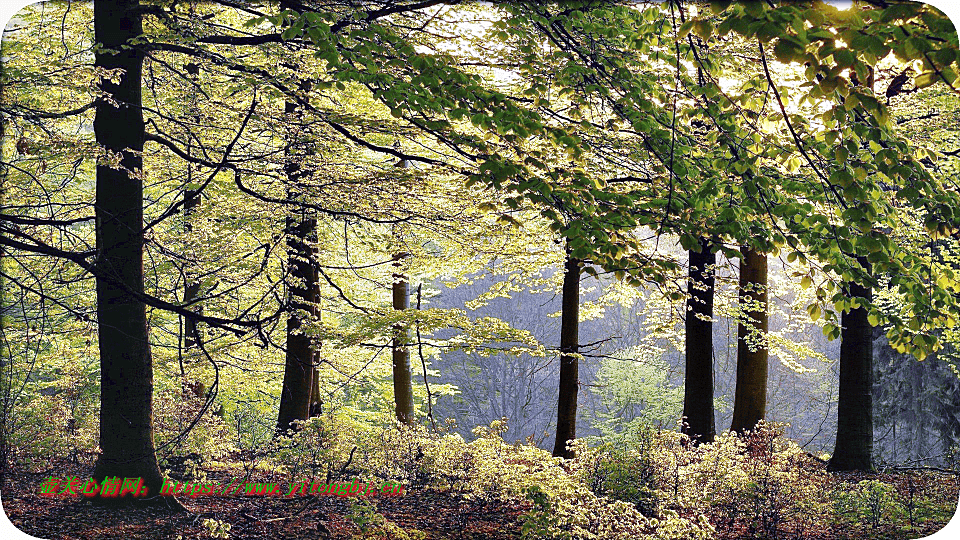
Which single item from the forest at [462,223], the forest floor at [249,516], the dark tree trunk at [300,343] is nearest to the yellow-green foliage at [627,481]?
the forest at [462,223]

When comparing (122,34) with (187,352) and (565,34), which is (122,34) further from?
(187,352)

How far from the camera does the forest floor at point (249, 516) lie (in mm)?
4352

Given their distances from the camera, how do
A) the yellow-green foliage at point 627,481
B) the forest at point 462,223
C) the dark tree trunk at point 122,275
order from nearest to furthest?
the forest at point 462,223
the yellow-green foliage at point 627,481
the dark tree trunk at point 122,275

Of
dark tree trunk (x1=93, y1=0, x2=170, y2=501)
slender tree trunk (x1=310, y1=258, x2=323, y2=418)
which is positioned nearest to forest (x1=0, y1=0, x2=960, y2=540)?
dark tree trunk (x1=93, y1=0, x2=170, y2=501)

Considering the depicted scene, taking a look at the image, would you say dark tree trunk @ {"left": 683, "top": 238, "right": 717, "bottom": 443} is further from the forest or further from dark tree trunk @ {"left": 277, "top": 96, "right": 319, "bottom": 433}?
dark tree trunk @ {"left": 277, "top": 96, "right": 319, "bottom": 433}

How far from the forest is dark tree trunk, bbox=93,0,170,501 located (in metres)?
0.02

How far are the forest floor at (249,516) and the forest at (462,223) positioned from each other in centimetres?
3

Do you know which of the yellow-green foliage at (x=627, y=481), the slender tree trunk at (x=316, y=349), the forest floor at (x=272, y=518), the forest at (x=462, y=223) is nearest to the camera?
the forest at (x=462, y=223)

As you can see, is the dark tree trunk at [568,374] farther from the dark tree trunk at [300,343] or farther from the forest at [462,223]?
the dark tree trunk at [300,343]

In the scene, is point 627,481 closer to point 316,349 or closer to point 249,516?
point 249,516

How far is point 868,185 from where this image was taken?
2.72 m

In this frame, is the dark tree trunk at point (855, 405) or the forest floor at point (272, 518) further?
the dark tree trunk at point (855, 405)

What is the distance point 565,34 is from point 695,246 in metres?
1.63

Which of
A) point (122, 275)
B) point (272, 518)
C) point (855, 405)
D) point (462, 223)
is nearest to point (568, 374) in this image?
point (462, 223)
